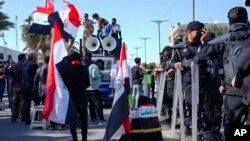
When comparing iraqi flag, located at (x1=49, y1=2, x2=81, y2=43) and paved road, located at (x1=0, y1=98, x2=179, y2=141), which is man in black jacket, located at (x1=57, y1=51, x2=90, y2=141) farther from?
iraqi flag, located at (x1=49, y1=2, x2=81, y2=43)

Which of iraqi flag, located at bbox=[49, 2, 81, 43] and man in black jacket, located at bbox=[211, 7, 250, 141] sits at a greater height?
iraqi flag, located at bbox=[49, 2, 81, 43]

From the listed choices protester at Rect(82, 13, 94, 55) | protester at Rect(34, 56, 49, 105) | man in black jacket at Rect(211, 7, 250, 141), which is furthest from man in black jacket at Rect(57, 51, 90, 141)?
protester at Rect(82, 13, 94, 55)

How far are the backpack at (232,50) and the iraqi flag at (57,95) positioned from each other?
3.67 m

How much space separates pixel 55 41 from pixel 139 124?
227 cm

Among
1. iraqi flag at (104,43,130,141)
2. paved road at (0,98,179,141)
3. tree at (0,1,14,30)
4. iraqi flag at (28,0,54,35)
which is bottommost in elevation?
paved road at (0,98,179,141)

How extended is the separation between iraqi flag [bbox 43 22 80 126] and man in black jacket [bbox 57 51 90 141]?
0.17 meters

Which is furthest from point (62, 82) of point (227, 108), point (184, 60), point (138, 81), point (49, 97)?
point (138, 81)

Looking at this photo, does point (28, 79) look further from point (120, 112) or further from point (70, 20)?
point (120, 112)

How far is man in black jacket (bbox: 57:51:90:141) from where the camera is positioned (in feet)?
28.5

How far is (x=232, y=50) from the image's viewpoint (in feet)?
16.3

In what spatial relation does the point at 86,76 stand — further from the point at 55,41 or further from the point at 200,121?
the point at 200,121

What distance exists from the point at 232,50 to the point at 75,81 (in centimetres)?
440

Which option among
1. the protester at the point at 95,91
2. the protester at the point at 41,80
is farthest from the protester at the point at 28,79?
the protester at the point at 95,91

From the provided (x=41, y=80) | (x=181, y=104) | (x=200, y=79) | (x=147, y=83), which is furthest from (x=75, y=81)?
(x=147, y=83)
